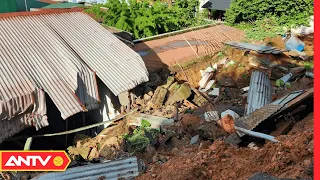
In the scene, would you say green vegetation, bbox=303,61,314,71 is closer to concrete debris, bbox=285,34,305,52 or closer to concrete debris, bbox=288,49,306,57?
concrete debris, bbox=288,49,306,57

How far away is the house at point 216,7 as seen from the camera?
23461 millimetres

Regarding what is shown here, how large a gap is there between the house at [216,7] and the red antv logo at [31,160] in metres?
19.1

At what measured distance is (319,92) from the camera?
1.52 meters

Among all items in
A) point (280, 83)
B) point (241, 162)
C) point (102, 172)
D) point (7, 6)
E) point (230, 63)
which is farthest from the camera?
point (7, 6)

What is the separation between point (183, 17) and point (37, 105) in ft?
44.5

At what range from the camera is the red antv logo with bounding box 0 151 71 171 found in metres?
5.67

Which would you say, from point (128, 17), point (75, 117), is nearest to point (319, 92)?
point (75, 117)

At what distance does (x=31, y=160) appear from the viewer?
5770 millimetres

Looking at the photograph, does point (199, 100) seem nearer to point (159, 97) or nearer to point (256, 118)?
point (159, 97)

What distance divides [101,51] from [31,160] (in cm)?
593

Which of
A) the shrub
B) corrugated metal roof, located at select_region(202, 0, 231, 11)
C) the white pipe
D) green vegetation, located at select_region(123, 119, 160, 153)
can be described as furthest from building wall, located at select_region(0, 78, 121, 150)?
corrugated metal roof, located at select_region(202, 0, 231, 11)

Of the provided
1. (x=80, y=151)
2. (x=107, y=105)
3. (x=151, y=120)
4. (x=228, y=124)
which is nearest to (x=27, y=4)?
(x=107, y=105)

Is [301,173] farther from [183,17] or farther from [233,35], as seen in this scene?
[183,17]

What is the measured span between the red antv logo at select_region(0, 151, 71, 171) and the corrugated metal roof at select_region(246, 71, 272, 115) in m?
5.05
